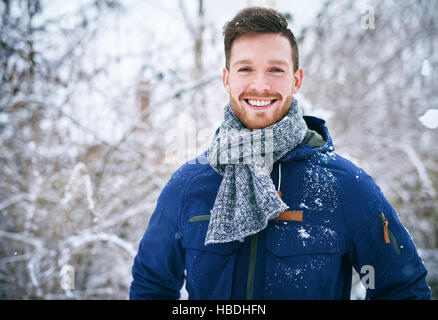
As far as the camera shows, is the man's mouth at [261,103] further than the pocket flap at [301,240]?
Yes

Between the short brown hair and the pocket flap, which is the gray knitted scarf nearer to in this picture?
the pocket flap

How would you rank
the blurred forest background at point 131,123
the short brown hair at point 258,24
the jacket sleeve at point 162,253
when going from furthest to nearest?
the blurred forest background at point 131,123, the jacket sleeve at point 162,253, the short brown hair at point 258,24

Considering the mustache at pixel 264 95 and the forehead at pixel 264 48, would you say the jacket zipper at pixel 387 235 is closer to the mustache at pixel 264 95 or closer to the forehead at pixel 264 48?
the mustache at pixel 264 95

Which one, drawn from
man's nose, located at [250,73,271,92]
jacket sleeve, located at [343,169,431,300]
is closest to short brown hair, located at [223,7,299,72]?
man's nose, located at [250,73,271,92]

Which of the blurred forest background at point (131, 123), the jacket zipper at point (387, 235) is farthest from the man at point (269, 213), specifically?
the blurred forest background at point (131, 123)

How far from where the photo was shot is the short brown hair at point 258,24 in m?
1.24

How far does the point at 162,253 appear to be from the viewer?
136 centimetres

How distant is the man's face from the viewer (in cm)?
125

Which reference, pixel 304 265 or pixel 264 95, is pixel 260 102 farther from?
pixel 304 265

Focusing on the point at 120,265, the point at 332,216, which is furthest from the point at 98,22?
the point at 332,216

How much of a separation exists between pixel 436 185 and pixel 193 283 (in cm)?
417

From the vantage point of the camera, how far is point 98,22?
3348 millimetres

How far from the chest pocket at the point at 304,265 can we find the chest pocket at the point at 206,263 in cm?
17

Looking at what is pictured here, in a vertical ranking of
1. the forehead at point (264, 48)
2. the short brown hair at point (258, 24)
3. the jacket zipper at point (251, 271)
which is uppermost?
the short brown hair at point (258, 24)
